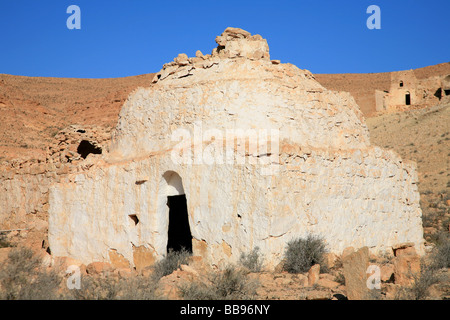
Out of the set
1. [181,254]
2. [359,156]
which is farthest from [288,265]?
[359,156]

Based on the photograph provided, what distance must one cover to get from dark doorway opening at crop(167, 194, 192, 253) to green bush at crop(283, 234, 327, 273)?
12.7 ft

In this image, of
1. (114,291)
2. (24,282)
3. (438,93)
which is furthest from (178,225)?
(438,93)

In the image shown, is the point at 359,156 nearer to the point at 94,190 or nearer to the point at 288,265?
the point at 288,265

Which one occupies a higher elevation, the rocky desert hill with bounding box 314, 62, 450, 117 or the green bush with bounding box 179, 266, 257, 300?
the rocky desert hill with bounding box 314, 62, 450, 117

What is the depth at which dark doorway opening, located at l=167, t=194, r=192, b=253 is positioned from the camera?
36.9ft

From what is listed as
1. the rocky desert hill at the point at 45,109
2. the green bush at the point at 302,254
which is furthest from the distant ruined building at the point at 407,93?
the green bush at the point at 302,254

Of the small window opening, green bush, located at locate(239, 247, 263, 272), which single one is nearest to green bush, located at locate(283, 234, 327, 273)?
green bush, located at locate(239, 247, 263, 272)

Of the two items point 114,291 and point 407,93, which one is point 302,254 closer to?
point 114,291

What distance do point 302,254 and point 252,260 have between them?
0.83 m

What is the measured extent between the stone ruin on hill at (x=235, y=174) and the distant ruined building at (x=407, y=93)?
89.3 feet

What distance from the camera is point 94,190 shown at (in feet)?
32.8

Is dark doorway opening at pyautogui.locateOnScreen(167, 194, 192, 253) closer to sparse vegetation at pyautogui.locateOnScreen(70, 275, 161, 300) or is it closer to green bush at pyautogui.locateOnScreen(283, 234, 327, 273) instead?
green bush at pyautogui.locateOnScreen(283, 234, 327, 273)

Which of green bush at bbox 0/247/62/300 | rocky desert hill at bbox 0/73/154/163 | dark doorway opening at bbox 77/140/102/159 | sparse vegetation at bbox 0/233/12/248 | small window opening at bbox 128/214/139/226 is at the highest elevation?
rocky desert hill at bbox 0/73/154/163

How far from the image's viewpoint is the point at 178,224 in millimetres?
11430
